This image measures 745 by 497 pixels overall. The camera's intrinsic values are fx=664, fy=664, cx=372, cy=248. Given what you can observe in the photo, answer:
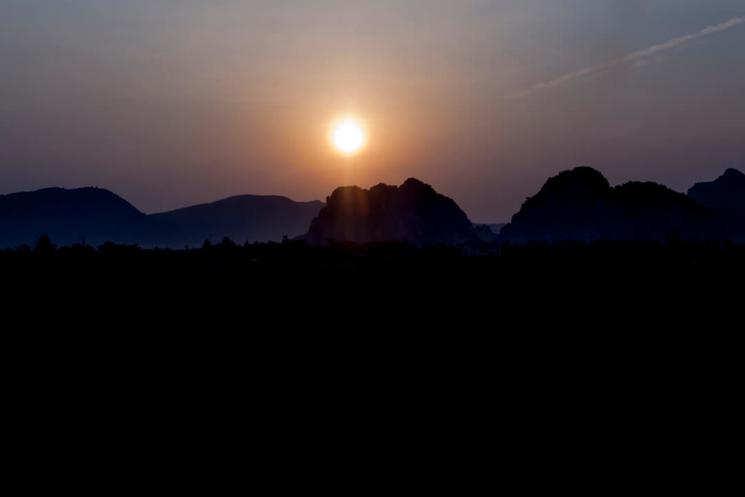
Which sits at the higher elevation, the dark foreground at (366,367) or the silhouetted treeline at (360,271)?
the silhouetted treeline at (360,271)

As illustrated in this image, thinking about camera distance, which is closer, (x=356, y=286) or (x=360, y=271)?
(x=356, y=286)

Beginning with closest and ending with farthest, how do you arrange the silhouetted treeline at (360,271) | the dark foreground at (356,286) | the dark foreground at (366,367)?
the dark foreground at (366,367) < the dark foreground at (356,286) < the silhouetted treeline at (360,271)

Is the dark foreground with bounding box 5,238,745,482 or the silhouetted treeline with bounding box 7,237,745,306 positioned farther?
the silhouetted treeline with bounding box 7,237,745,306

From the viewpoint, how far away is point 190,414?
20.9 meters

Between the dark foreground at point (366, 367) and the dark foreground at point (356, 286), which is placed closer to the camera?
the dark foreground at point (366, 367)

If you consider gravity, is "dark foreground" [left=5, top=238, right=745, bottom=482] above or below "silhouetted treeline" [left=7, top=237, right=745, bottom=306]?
below

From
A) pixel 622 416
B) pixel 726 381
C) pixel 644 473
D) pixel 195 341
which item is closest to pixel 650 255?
pixel 726 381

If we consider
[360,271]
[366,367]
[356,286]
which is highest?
[360,271]

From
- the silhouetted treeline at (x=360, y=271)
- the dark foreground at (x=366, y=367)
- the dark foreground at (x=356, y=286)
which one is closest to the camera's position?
the dark foreground at (x=366, y=367)

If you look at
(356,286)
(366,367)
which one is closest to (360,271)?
(356,286)

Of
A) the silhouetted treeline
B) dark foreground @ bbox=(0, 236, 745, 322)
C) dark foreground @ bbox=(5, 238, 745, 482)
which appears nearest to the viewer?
dark foreground @ bbox=(5, 238, 745, 482)

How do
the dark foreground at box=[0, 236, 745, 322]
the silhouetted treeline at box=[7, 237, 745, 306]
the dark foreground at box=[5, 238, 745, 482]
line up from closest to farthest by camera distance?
the dark foreground at box=[5, 238, 745, 482]
the dark foreground at box=[0, 236, 745, 322]
the silhouetted treeline at box=[7, 237, 745, 306]

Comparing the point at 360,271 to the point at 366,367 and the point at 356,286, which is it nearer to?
the point at 356,286

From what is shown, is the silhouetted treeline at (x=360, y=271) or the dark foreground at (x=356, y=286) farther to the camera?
the silhouetted treeline at (x=360, y=271)
